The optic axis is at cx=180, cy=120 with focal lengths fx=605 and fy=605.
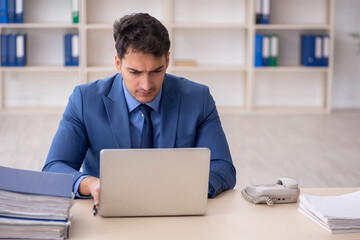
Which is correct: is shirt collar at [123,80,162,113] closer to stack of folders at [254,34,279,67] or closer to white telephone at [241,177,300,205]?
white telephone at [241,177,300,205]

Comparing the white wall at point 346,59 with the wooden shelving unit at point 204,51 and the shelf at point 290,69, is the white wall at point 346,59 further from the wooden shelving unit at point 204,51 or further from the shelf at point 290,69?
the shelf at point 290,69

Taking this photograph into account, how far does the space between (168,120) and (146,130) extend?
0.09 m

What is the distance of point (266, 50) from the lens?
644 cm

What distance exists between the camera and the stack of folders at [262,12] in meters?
6.38

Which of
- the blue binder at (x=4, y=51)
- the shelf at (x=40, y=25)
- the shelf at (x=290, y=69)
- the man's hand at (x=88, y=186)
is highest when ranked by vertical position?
the shelf at (x=40, y=25)

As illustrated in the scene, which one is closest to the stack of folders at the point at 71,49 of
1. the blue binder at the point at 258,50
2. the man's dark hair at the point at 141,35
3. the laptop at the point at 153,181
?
the blue binder at the point at 258,50

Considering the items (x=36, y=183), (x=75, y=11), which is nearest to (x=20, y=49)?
(x=75, y=11)

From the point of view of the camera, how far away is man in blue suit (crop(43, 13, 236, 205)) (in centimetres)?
200

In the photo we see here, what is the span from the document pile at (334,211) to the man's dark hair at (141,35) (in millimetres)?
664

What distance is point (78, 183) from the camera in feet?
6.22

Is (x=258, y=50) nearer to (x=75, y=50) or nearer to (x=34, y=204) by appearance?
(x=75, y=50)

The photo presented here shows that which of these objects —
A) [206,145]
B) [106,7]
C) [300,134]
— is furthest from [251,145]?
[206,145]

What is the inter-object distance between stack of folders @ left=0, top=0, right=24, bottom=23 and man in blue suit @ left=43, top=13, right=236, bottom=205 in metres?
4.27

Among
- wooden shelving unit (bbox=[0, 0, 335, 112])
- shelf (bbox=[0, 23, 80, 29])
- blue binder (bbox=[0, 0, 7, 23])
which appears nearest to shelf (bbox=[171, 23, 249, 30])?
wooden shelving unit (bbox=[0, 0, 335, 112])
